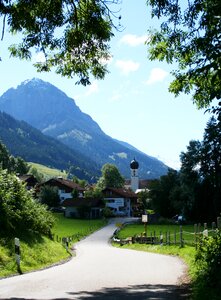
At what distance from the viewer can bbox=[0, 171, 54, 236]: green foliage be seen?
23.2 metres

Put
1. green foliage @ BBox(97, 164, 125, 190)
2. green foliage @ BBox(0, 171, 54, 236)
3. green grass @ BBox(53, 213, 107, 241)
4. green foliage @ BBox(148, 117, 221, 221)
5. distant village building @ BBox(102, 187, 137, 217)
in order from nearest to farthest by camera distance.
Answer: green foliage @ BBox(0, 171, 54, 236)
green grass @ BBox(53, 213, 107, 241)
green foliage @ BBox(148, 117, 221, 221)
distant village building @ BBox(102, 187, 137, 217)
green foliage @ BBox(97, 164, 125, 190)

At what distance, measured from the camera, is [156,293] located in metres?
11.8

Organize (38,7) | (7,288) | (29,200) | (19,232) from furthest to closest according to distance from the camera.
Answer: (29,200) < (19,232) < (7,288) < (38,7)

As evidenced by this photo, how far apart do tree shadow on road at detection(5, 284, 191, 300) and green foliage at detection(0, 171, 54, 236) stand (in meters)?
11.3

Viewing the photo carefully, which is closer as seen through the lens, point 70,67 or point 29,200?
point 70,67

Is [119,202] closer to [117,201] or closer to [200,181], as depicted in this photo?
[117,201]

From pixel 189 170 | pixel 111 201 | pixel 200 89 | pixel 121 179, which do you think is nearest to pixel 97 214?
pixel 111 201

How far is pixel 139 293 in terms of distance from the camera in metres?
11.7

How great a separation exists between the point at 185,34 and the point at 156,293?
24.0ft

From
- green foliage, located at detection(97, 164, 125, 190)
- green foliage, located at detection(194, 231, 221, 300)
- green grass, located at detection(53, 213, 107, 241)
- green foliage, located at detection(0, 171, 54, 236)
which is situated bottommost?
green grass, located at detection(53, 213, 107, 241)

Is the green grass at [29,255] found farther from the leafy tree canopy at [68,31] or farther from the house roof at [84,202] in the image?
the house roof at [84,202]

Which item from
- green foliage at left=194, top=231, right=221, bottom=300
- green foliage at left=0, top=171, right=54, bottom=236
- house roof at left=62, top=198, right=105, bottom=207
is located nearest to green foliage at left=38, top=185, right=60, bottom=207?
house roof at left=62, top=198, right=105, bottom=207

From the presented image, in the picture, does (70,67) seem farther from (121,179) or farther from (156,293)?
(121,179)

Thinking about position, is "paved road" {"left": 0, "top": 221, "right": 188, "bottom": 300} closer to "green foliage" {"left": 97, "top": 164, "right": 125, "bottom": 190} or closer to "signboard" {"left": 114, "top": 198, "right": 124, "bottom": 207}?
"signboard" {"left": 114, "top": 198, "right": 124, "bottom": 207}
